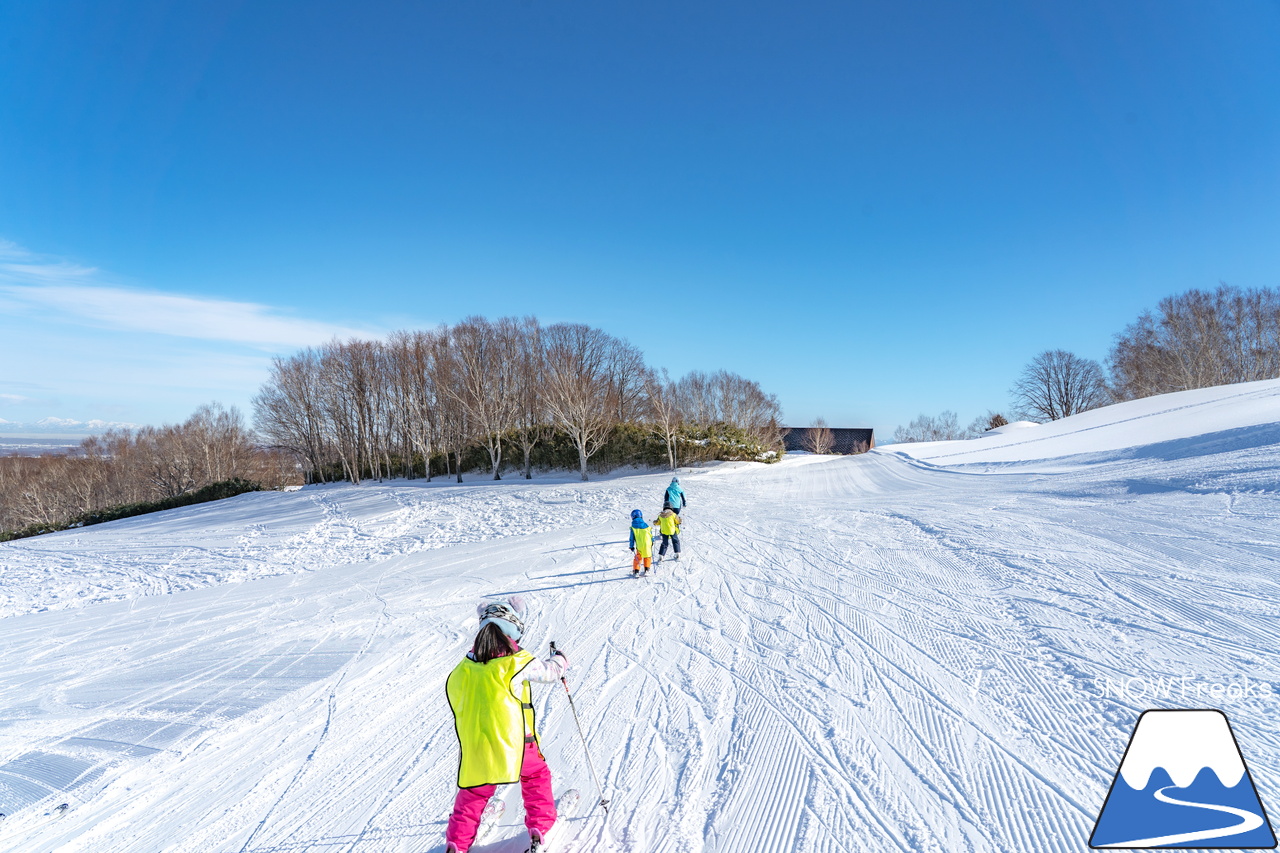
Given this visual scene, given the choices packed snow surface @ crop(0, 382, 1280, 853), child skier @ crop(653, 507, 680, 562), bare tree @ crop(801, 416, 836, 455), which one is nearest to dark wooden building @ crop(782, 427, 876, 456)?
bare tree @ crop(801, 416, 836, 455)

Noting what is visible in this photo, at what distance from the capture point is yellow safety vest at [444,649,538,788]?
2713mm

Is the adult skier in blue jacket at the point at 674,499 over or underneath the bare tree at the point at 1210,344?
underneath

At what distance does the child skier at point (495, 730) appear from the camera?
271cm

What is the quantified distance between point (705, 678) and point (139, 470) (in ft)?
189

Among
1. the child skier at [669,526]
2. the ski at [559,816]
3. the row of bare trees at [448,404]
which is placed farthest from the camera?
the row of bare trees at [448,404]

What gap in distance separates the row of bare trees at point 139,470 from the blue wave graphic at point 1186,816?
46599 millimetres

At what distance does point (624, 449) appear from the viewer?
93.0 feet

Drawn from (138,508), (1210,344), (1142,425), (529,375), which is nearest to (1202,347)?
(1210,344)

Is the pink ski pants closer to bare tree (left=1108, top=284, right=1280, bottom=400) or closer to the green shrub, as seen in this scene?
the green shrub

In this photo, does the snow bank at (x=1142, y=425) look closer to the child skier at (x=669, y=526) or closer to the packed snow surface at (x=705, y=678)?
the packed snow surface at (x=705, y=678)

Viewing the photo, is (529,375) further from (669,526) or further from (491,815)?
(491,815)

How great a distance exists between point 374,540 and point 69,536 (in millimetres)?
15346

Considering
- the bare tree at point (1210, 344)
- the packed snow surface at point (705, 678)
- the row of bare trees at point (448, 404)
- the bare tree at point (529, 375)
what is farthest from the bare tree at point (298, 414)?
the bare tree at point (1210, 344)

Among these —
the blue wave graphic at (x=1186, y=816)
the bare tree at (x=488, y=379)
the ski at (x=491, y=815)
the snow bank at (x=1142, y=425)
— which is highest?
the bare tree at (x=488, y=379)
